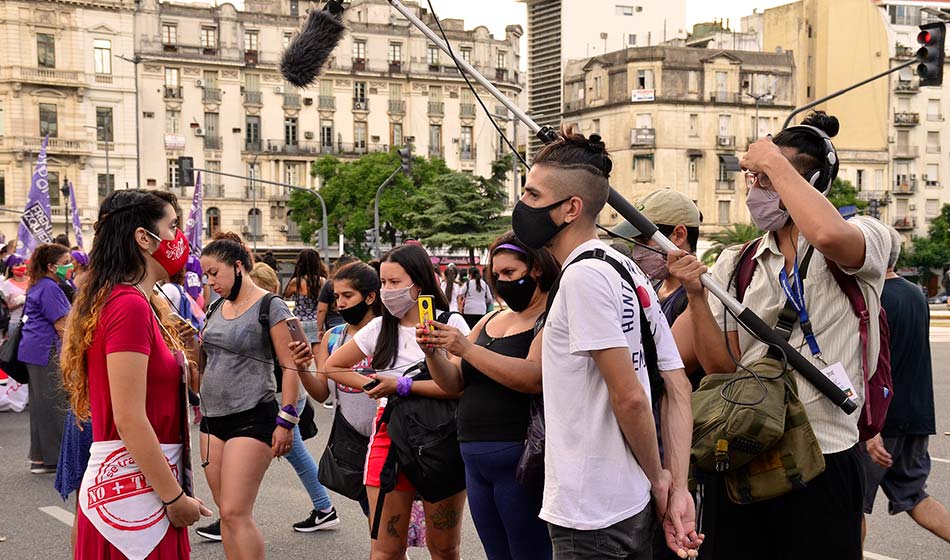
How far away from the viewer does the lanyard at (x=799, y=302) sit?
3.65 metres

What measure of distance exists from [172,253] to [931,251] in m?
74.1

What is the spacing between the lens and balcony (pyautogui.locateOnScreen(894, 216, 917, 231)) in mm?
79312

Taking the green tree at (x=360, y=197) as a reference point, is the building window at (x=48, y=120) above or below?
above

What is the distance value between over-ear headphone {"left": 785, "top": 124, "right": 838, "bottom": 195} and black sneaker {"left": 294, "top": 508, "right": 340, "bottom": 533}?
4844mm

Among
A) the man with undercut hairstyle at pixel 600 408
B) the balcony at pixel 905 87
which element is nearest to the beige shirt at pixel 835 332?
the man with undercut hairstyle at pixel 600 408

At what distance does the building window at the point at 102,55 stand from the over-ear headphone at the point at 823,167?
72576 mm

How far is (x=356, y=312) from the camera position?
611cm

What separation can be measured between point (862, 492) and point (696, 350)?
740 millimetres

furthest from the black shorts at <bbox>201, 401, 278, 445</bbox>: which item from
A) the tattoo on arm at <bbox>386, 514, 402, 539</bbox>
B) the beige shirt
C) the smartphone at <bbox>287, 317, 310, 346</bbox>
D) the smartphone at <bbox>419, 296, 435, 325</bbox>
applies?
the beige shirt

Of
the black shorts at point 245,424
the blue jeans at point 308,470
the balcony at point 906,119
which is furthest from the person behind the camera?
the balcony at point 906,119

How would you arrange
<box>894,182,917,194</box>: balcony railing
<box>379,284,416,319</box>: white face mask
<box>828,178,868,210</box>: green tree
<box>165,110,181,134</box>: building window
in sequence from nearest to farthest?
<box>379,284,416,319</box>: white face mask
<box>828,178,868,210</box>: green tree
<box>165,110,181,134</box>: building window
<box>894,182,917,194</box>: balcony railing

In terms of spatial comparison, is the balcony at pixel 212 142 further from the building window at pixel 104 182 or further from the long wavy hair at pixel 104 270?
the long wavy hair at pixel 104 270

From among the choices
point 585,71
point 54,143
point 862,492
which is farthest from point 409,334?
point 585,71

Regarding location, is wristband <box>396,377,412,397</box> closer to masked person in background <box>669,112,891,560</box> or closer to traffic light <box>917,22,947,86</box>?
masked person in background <box>669,112,891,560</box>
